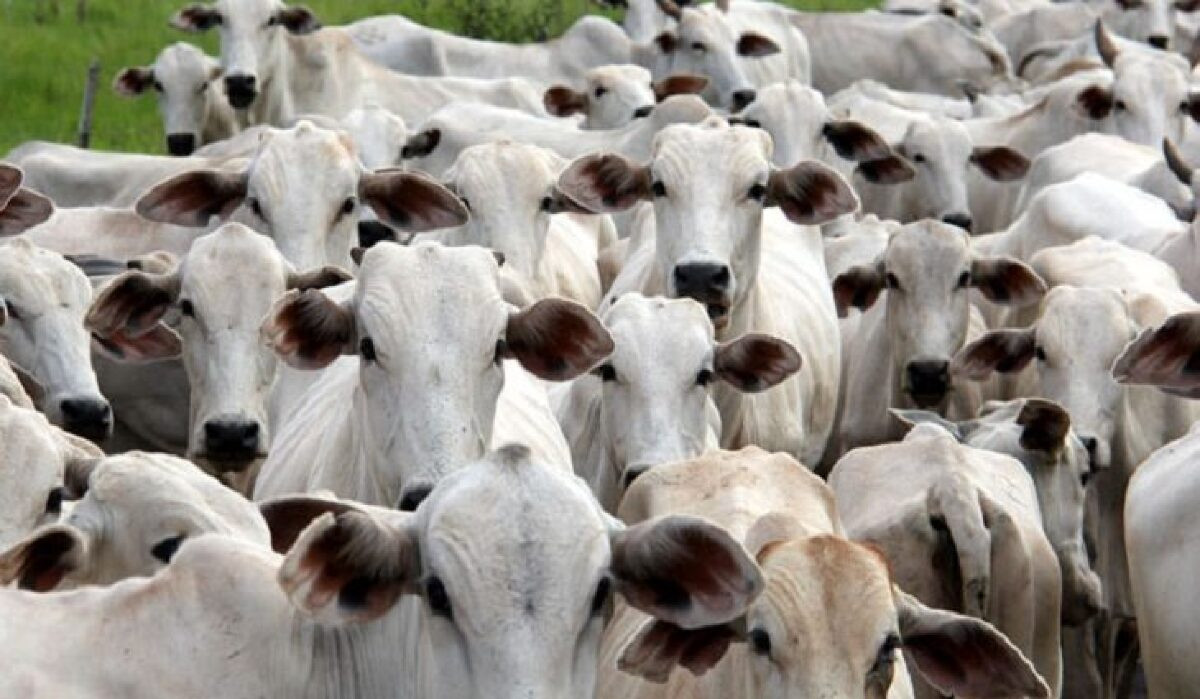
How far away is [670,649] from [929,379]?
4.69 m

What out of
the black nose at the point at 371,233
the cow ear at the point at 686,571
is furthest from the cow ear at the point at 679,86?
the cow ear at the point at 686,571

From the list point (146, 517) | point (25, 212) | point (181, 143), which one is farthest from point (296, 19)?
point (146, 517)

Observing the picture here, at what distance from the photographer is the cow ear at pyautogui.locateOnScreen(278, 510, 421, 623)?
4816 mm

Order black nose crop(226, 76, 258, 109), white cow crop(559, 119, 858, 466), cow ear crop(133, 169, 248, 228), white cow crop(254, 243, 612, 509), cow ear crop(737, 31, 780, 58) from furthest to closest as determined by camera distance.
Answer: cow ear crop(737, 31, 780, 58) < black nose crop(226, 76, 258, 109) < cow ear crop(133, 169, 248, 228) < white cow crop(559, 119, 858, 466) < white cow crop(254, 243, 612, 509)

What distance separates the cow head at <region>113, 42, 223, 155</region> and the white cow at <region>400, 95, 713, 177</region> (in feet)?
4.73

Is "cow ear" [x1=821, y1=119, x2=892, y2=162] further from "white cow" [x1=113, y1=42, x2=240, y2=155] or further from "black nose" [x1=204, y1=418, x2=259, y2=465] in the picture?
"white cow" [x1=113, y1=42, x2=240, y2=155]

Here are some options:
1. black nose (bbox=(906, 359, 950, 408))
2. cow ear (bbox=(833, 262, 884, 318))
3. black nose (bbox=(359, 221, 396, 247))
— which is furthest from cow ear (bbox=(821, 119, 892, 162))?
black nose (bbox=(359, 221, 396, 247))

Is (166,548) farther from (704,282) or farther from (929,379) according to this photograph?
(929,379)

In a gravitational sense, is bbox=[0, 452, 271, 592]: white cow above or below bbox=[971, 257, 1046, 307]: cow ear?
above

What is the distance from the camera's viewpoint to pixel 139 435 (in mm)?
10062

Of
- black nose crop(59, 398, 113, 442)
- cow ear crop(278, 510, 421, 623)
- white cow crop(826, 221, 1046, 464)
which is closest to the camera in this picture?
cow ear crop(278, 510, 421, 623)

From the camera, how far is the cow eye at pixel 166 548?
5.88m

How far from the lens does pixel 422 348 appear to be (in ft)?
21.8

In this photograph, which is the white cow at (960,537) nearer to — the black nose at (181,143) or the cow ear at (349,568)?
the cow ear at (349,568)
